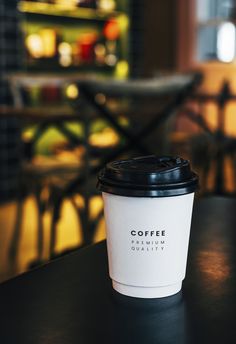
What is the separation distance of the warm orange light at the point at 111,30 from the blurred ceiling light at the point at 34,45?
696 millimetres

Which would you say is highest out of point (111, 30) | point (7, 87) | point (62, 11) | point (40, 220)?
point (62, 11)

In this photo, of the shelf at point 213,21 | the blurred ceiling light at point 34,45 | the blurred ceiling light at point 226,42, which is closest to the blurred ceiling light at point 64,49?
the blurred ceiling light at point 34,45

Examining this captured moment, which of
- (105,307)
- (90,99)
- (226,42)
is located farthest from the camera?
(226,42)

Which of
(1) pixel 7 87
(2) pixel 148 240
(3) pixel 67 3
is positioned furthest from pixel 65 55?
(2) pixel 148 240

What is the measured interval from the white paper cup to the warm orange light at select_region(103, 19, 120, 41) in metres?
4.91

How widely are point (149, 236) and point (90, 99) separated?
159cm

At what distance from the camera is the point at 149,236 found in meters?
0.56

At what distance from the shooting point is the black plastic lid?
1.80 feet

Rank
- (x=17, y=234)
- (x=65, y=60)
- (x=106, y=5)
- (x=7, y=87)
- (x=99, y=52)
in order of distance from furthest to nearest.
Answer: (x=99, y=52)
(x=106, y=5)
(x=65, y=60)
(x=7, y=87)
(x=17, y=234)

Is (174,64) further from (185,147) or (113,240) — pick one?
(113,240)

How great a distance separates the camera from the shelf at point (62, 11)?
4.62m

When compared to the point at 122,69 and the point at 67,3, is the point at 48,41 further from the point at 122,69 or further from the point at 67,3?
the point at 122,69

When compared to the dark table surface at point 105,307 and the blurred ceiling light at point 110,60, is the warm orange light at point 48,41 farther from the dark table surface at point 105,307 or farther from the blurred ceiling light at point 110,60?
the dark table surface at point 105,307

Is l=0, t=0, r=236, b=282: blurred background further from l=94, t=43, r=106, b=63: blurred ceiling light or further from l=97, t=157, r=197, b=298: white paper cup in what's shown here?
l=97, t=157, r=197, b=298: white paper cup
